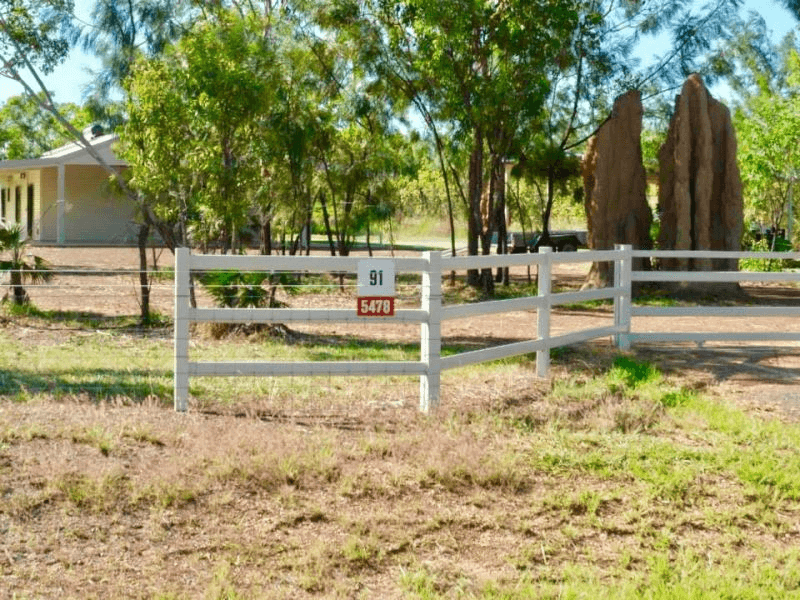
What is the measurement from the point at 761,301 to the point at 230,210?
13087mm

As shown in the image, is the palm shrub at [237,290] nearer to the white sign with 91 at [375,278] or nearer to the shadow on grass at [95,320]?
the shadow on grass at [95,320]

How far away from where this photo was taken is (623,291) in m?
13.5

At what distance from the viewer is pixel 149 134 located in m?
16.7

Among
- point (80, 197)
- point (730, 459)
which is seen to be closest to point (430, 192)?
point (80, 197)

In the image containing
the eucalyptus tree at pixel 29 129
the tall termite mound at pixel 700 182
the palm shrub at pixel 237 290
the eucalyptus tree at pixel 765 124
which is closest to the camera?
the palm shrub at pixel 237 290

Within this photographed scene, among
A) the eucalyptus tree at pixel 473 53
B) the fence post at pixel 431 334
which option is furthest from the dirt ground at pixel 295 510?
the eucalyptus tree at pixel 473 53

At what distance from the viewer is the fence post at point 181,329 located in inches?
357

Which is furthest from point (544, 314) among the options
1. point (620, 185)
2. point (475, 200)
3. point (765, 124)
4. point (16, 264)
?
point (765, 124)

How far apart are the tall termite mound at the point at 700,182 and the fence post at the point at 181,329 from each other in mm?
16984

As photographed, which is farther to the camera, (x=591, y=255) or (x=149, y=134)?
(x=149, y=134)

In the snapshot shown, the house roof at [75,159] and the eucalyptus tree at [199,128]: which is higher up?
the house roof at [75,159]

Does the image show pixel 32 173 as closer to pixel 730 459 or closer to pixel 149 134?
pixel 149 134

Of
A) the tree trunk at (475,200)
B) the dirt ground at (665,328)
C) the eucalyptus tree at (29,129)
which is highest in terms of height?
the eucalyptus tree at (29,129)

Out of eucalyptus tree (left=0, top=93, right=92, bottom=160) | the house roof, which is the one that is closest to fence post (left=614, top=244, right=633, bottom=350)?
the house roof
